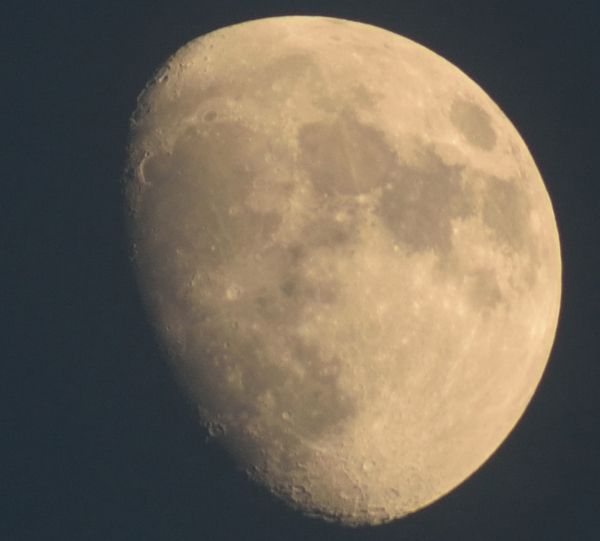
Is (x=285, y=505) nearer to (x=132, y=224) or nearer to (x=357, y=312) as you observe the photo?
(x=357, y=312)

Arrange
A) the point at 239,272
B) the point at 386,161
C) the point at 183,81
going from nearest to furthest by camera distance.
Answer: the point at 239,272 < the point at 386,161 < the point at 183,81

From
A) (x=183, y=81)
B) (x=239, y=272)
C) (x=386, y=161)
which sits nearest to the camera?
(x=239, y=272)

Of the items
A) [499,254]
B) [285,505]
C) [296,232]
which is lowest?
[285,505]

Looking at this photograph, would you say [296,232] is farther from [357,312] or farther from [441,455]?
[441,455]

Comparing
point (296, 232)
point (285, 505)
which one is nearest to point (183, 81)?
point (296, 232)

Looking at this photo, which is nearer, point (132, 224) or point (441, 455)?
point (132, 224)

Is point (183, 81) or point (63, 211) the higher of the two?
point (183, 81)
